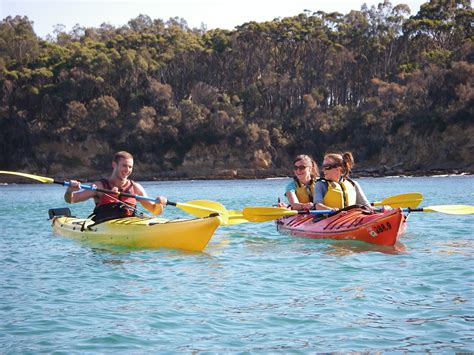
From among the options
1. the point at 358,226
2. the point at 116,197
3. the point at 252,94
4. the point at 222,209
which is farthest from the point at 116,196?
the point at 252,94

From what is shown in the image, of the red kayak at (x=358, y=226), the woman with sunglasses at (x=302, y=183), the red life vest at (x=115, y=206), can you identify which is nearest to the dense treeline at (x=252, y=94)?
the woman with sunglasses at (x=302, y=183)

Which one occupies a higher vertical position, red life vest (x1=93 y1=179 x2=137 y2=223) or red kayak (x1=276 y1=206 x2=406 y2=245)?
red life vest (x1=93 y1=179 x2=137 y2=223)

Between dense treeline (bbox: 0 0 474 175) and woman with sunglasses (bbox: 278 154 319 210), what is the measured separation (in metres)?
41.3

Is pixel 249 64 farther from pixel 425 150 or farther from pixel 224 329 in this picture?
pixel 224 329

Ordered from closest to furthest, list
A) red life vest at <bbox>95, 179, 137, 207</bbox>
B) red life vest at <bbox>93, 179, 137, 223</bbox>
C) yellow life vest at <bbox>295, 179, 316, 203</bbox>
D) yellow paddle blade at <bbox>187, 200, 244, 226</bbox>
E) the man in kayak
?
the man in kayak < red life vest at <bbox>95, 179, 137, 207</bbox> < red life vest at <bbox>93, 179, 137, 223</bbox> < yellow paddle blade at <bbox>187, 200, 244, 226</bbox> < yellow life vest at <bbox>295, 179, 316, 203</bbox>

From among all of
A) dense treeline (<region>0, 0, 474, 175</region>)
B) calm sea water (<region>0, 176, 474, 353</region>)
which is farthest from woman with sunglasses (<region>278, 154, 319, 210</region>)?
A: dense treeline (<region>0, 0, 474, 175</region>)

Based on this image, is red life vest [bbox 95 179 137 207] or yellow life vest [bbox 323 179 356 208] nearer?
red life vest [bbox 95 179 137 207]

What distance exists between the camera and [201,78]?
65438mm

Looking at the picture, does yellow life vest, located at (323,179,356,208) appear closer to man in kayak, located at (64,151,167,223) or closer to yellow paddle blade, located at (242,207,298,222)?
yellow paddle blade, located at (242,207,298,222)

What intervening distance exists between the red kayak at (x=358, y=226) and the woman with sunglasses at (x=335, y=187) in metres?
0.20

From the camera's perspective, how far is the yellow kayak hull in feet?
31.2

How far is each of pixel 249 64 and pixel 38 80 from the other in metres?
19.1

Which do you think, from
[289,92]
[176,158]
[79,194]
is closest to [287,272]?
[79,194]

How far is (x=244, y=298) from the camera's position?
6.66 m
